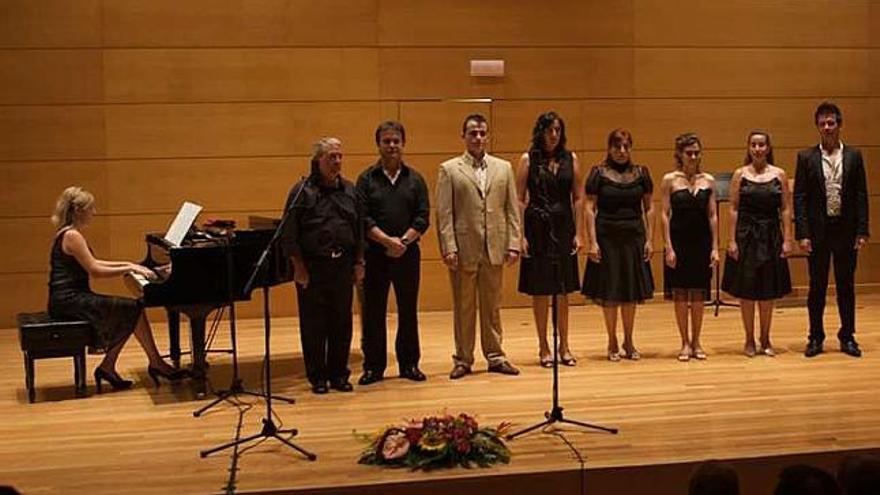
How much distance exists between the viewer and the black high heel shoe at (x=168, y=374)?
6.20 meters

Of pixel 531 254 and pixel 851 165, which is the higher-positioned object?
pixel 851 165

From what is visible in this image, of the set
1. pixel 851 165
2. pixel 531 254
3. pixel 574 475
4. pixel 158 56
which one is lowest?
→ pixel 574 475

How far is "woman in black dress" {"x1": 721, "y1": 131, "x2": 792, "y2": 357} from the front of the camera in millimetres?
6395

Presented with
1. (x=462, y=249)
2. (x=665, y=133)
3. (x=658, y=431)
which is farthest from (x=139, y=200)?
(x=658, y=431)

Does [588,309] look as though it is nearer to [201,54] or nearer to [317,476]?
[201,54]

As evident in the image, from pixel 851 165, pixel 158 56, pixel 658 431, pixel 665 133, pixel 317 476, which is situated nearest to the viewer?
pixel 317 476

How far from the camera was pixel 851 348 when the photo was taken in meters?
6.61

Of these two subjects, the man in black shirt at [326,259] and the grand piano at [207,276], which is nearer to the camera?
the grand piano at [207,276]

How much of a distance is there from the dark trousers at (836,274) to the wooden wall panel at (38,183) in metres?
5.52

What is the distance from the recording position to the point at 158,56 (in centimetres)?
846

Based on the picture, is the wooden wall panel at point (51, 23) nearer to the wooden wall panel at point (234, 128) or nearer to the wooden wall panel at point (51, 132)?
the wooden wall panel at point (51, 132)

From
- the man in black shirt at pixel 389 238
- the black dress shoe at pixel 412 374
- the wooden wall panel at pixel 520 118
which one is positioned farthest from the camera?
the wooden wall panel at pixel 520 118

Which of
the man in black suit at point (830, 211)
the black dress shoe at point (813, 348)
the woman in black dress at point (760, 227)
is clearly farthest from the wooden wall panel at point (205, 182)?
the black dress shoe at point (813, 348)

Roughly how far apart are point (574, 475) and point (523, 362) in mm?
2361
